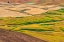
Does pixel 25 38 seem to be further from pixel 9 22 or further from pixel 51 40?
pixel 9 22

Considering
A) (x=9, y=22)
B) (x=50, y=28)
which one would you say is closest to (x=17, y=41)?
(x=50, y=28)

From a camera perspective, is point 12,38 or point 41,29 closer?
point 12,38

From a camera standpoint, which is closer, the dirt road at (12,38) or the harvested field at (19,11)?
the dirt road at (12,38)

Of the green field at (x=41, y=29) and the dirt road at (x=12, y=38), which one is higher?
A: the dirt road at (x=12, y=38)

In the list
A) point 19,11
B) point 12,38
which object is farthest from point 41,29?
point 19,11

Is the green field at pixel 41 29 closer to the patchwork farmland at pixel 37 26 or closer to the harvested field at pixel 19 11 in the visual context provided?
the patchwork farmland at pixel 37 26

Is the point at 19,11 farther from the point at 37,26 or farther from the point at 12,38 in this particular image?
the point at 12,38

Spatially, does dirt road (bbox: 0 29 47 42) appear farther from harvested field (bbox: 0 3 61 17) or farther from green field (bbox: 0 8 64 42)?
harvested field (bbox: 0 3 61 17)

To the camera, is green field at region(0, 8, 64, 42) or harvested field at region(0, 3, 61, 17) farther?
harvested field at region(0, 3, 61, 17)

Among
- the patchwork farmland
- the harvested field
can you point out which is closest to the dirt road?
the patchwork farmland

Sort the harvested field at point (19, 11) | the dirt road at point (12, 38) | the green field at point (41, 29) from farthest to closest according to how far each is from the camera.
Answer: the harvested field at point (19, 11) → the green field at point (41, 29) → the dirt road at point (12, 38)

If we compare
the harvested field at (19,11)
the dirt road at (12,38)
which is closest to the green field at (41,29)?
the dirt road at (12,38)
